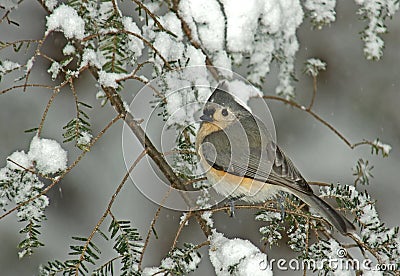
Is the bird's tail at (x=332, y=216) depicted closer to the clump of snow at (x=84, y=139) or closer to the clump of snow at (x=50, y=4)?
the clump of snow at (x=84, y=139)

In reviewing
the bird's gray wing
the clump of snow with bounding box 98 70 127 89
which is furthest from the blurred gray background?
the clump of snow with bounding box 98 70 127 89

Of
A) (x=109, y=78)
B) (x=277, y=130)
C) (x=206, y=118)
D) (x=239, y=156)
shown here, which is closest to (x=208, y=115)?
(x=206, y=118)

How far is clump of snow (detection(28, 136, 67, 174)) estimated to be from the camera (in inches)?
83.2

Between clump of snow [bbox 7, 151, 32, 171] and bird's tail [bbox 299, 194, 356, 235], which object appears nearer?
clump of snow [bbox 7, 151, 32, 171]

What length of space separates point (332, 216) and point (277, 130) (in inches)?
117

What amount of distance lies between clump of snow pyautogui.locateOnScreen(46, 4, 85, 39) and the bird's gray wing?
2.72ft

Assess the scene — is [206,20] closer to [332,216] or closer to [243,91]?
[243,91]

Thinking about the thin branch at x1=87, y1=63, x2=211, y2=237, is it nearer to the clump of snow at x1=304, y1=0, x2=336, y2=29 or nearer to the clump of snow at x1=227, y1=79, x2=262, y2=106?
the clump of snow at x1=227, y1=79, x2=262, y2=106

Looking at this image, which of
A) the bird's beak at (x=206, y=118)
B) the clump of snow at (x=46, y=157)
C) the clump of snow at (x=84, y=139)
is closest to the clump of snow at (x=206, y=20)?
the bird's beak at (x=206, y=118)

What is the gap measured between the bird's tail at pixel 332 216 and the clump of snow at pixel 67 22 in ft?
3.98

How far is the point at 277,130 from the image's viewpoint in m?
5.28

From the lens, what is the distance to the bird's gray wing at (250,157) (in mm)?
2662

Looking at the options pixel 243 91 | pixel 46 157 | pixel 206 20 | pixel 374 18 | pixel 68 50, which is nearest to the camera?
pixel 46 157

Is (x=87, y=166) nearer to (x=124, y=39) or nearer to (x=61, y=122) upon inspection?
(x=61, y=122)
